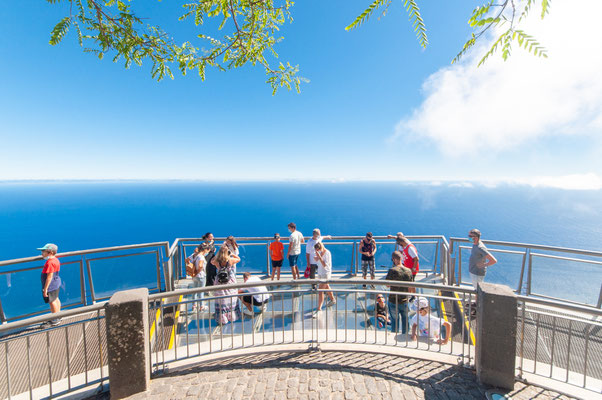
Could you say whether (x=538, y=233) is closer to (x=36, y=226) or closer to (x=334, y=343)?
(x=334, y=343)

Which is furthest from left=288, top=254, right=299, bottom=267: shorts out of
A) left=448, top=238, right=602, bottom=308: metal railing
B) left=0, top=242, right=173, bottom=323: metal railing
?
left=448, top=238, right=602, bottom=308: metal railing

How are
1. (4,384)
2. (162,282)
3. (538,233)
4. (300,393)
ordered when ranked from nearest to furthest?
(300,393), (4,384), (162,282), (538,233)

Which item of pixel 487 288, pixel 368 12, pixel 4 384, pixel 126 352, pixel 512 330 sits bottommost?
pixel 4 384

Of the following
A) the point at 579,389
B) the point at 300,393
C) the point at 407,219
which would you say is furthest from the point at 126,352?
the point at 407,219

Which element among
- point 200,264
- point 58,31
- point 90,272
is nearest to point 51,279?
point 90,272

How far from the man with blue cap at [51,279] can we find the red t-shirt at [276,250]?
195 inches

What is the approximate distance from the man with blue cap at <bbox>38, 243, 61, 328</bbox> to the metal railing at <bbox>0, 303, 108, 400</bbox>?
0.47m

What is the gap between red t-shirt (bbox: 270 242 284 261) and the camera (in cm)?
774

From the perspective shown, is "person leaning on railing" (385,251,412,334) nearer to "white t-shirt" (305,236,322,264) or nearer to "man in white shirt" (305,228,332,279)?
"man in white shirt" (305,228,332,279)

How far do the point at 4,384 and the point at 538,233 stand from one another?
139m

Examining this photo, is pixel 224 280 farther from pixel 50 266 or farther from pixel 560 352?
pixel 560 352

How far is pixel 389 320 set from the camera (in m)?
5.55

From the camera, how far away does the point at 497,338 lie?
3557mm

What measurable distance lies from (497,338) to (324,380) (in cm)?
254
